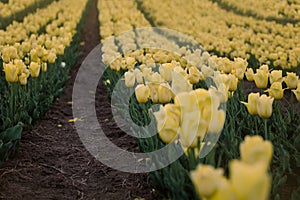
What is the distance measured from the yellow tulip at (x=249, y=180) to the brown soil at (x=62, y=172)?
178 cm

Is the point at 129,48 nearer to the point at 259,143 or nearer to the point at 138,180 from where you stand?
the point at 138,180

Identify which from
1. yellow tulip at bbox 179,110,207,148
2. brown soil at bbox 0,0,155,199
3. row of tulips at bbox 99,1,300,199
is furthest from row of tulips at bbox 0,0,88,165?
yellow tulip at bbox 179,110,207,148

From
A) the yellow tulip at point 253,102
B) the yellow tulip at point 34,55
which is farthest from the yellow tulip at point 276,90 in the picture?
the yellow tulip at point 34,55

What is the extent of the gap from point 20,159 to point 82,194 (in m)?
0.82

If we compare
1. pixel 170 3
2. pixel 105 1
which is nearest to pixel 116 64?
pixel 170 3

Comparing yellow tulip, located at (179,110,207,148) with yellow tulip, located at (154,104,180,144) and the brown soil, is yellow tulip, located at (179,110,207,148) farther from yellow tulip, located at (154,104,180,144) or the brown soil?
the brown soil

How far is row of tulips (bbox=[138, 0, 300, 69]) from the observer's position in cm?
632

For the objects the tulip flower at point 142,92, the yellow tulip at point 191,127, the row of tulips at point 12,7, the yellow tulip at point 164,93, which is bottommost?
the row of tulips at point 12,7

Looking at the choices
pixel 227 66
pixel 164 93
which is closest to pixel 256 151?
pixel 164 93

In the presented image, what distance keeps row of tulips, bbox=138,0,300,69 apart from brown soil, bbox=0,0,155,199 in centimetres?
279

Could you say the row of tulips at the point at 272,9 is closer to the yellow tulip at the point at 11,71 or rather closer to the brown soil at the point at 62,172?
the brown soil at the point at 62,172

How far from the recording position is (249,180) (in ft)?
3.29

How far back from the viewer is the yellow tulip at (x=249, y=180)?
99 centimetres

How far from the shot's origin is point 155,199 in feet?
8.96
